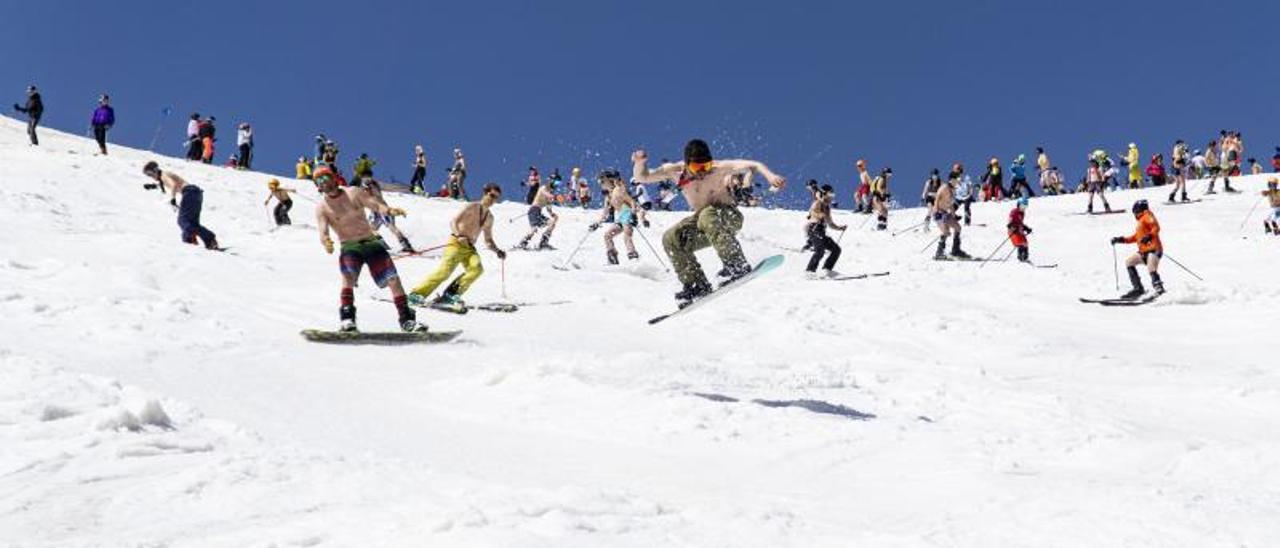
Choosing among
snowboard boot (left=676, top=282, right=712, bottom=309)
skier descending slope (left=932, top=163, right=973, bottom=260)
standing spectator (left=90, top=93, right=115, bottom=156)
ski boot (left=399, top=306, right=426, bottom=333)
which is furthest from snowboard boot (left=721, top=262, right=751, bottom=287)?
standing spectator (left=90, top=93, right=115, bottom=156)

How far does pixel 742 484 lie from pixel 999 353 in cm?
807

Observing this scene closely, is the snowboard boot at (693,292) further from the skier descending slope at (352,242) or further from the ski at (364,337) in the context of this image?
the skier descending slope at (352,242)

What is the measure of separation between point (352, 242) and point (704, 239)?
12.3 feet

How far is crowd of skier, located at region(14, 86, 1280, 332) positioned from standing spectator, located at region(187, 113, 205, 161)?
34 mm

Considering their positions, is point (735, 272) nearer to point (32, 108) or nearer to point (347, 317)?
point (347, 317)

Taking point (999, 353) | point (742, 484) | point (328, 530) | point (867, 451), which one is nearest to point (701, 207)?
point (867, 451)

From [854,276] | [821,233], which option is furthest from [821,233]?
[854,276]

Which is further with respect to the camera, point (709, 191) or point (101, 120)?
point (101, 120)

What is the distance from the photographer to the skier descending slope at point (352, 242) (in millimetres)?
9828

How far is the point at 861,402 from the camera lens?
7469 millimetres

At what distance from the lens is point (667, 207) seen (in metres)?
34.8

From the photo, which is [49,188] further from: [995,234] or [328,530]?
[995,234]

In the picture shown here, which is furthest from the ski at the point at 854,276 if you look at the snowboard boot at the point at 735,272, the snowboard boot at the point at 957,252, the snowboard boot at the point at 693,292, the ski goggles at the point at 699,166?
the ski goggles at the point at 699,166

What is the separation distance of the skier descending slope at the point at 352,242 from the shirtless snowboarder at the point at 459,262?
2.50 meters
